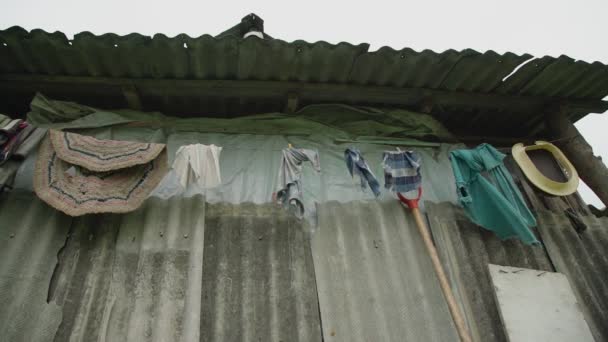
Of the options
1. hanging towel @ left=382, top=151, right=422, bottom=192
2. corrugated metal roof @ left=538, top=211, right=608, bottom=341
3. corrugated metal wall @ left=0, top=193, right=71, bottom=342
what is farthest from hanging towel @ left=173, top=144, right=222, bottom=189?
corrugated metal roof @ left=538, top=211, right=608, bottom=341

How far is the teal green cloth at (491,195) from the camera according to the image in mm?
3693

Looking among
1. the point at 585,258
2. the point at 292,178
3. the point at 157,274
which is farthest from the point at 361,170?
the point at 585,258

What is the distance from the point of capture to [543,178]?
414cm

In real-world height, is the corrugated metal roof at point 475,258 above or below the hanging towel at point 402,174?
below

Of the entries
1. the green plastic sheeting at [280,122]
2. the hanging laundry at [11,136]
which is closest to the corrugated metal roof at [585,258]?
the green plastic sheeting at [280,122]

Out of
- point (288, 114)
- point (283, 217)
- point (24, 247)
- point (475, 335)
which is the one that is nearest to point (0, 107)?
point (24, 247)

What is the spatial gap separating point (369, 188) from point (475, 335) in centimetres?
162

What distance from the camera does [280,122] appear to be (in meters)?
4.65

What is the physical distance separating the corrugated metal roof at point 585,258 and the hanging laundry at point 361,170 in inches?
70.1

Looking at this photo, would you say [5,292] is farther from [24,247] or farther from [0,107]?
[0,107]

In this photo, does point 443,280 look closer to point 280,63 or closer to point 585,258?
point 585,258

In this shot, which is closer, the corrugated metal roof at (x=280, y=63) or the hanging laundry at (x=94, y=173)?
the hanging laundry at (x=94, y=173)

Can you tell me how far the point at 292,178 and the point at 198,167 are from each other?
0.88 m

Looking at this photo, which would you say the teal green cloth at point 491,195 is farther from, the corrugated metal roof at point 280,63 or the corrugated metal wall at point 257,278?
the corrugated metal wall at point 257,278
